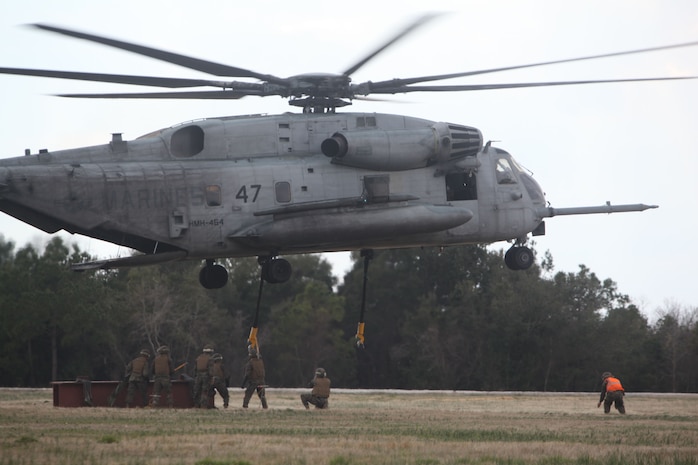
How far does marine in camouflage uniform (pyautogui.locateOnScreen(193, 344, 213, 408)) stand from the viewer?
26453mm

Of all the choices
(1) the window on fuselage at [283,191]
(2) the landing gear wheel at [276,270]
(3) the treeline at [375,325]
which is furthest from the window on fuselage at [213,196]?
(3) the treeline at [375,325]

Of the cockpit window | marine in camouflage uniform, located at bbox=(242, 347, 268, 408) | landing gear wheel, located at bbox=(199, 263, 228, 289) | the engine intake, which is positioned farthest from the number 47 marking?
the cockpit window

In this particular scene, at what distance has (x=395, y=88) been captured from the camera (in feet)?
91.8

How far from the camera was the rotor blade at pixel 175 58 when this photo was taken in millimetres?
A: 22672

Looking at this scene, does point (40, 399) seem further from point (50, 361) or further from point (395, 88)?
point (50, 361)

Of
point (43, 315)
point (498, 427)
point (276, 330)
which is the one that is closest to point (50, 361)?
point (43, 315)

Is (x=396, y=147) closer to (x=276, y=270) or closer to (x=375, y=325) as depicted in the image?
(x=276, y=270)

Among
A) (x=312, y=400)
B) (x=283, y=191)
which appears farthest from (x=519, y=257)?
(x=283, y=191)

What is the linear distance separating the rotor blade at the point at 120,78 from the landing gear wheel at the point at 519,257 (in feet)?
29.4

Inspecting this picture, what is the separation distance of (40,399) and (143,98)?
9.29 m

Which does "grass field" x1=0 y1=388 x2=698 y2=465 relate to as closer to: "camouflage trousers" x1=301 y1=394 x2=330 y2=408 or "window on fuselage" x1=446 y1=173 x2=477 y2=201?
"camouflage trousers" x1=301 y1=394 x2=330 y2=408

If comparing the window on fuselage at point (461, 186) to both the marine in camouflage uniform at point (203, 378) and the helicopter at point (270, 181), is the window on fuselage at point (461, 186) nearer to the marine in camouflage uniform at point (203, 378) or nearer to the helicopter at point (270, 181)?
the helicopter at point (270, 181)

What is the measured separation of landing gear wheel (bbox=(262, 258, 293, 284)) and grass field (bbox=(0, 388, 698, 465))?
3263mm

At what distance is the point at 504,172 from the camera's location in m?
30.6
